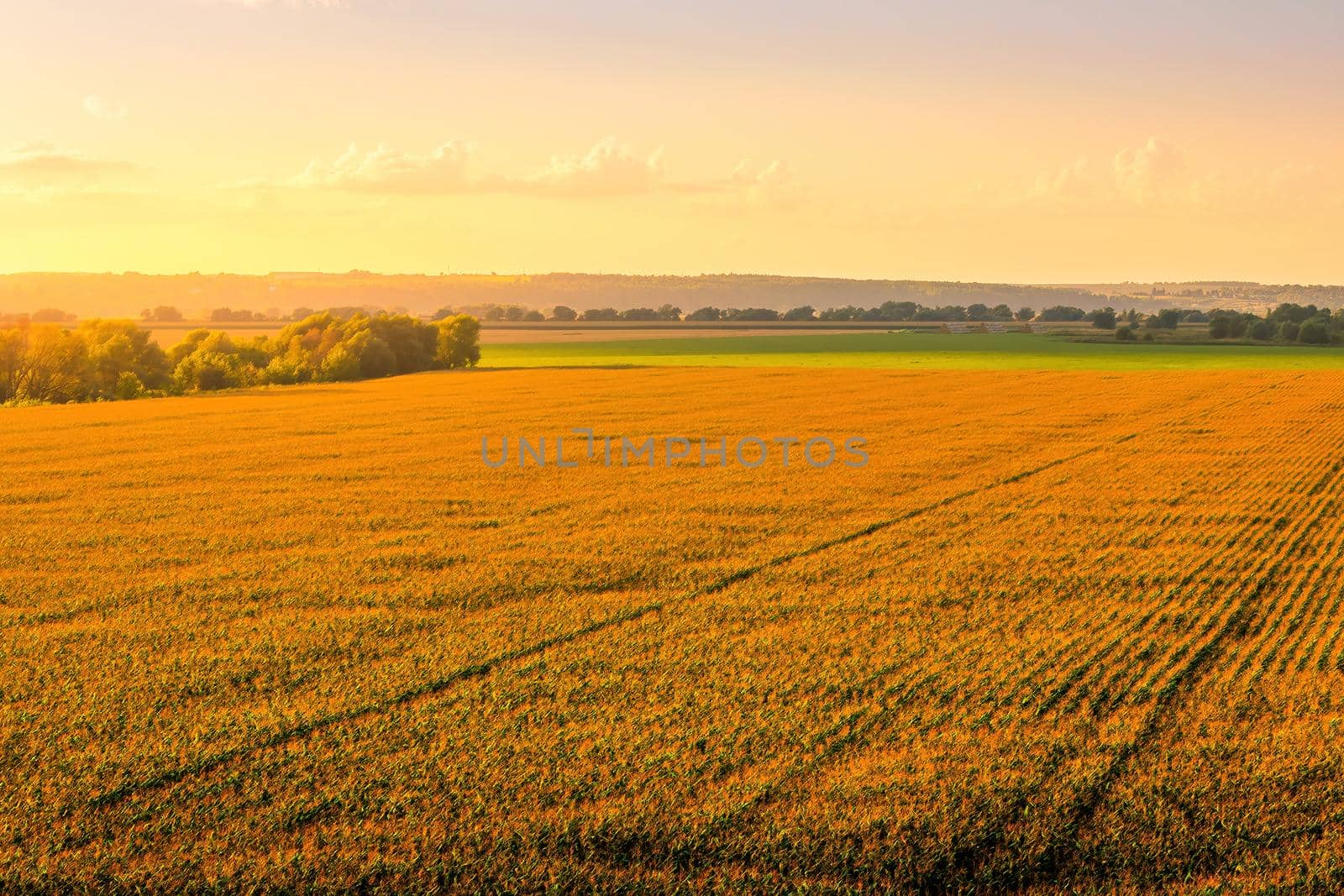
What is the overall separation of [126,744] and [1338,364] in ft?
330

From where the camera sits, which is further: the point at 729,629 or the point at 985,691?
the point at 729,629

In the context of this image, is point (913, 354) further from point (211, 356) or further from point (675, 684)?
point (675, 684)

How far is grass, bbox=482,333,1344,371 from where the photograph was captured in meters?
93.6

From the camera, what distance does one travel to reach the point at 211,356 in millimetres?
82812

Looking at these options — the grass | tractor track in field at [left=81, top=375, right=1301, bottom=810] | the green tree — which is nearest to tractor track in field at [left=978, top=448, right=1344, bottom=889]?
tractor track in field at [left=81, top=375, right=1301, bottom=810]

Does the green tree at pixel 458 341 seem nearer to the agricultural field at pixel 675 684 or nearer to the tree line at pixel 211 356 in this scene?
the tree line at pixel 211 356

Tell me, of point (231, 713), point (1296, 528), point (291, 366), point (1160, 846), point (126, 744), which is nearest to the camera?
point (1160, 846)

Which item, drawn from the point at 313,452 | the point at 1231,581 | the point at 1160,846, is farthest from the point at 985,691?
the point at 313,452

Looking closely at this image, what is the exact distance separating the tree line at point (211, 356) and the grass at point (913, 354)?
7974 millimetres

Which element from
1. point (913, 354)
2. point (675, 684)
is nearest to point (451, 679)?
point (675, 684)

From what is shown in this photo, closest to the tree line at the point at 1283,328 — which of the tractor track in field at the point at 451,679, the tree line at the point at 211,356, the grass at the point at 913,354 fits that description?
the grass at the point at 913,354

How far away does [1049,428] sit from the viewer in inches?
1740

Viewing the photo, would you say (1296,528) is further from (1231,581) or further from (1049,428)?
(1049,428)

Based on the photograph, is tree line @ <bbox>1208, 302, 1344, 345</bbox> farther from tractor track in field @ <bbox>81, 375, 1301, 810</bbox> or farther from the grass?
tractor track in field @ <bbox>81, 375, 1301, 810</bbox>
